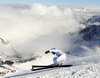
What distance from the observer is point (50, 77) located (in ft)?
47.7

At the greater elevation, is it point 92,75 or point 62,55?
point 62,55

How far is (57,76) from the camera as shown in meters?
14.5

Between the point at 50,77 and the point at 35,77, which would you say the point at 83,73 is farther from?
the point at 35,77

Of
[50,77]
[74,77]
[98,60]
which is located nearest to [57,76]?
[50,77]

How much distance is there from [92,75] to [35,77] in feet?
16.8

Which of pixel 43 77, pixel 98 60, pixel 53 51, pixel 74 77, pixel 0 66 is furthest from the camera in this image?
pixel 0 66

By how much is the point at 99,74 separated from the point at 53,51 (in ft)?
22.8

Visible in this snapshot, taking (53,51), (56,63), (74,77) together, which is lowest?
(74,77)

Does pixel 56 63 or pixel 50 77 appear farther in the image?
pixel 56 63

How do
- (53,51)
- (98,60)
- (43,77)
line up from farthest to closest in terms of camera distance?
(98,60) → (53,51) → (43,77)

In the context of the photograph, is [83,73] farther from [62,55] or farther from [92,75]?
[62,55]

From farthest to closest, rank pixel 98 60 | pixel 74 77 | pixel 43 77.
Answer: pixel 98 60, pixel 43 77, pixel 74 77

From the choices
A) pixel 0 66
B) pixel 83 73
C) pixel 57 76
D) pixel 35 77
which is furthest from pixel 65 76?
pixel 0 66

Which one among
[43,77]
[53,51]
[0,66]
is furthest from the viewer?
[0,66]
